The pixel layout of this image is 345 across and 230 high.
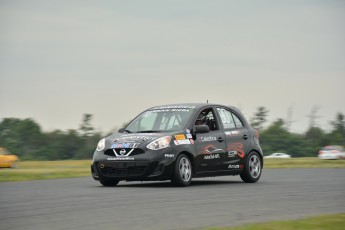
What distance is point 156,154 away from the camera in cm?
A: 1477

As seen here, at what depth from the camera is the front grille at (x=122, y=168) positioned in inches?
583

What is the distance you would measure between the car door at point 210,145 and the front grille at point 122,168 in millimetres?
1290

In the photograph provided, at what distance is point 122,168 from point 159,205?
3982 millimetres

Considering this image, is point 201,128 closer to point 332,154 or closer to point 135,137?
point 135,137

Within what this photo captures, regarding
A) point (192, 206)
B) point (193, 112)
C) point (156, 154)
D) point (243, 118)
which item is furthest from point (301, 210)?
point (243, 118)

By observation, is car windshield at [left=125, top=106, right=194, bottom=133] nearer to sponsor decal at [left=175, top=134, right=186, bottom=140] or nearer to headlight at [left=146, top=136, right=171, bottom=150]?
sponsor decal at [left=175, top=134, right=186, bottom=140]

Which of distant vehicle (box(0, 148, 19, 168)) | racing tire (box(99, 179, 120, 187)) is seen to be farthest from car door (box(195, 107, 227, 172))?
distant vehicle (box(0, 148, 19, 168))

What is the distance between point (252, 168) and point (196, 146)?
2.04 meters

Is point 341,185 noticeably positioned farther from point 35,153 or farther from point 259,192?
point 35,153

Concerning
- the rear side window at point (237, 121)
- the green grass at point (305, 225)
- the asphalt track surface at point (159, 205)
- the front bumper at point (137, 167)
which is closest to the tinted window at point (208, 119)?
the rear side window at point (237, 121)

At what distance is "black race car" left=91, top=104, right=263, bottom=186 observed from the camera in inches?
584

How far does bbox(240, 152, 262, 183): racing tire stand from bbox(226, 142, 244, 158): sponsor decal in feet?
0.68

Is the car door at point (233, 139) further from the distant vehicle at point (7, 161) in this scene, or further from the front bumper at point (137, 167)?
the distant vehicle at point (7, 161)

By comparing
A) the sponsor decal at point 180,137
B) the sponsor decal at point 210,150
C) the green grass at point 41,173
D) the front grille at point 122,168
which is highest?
the sponsor decal at point 180,137
